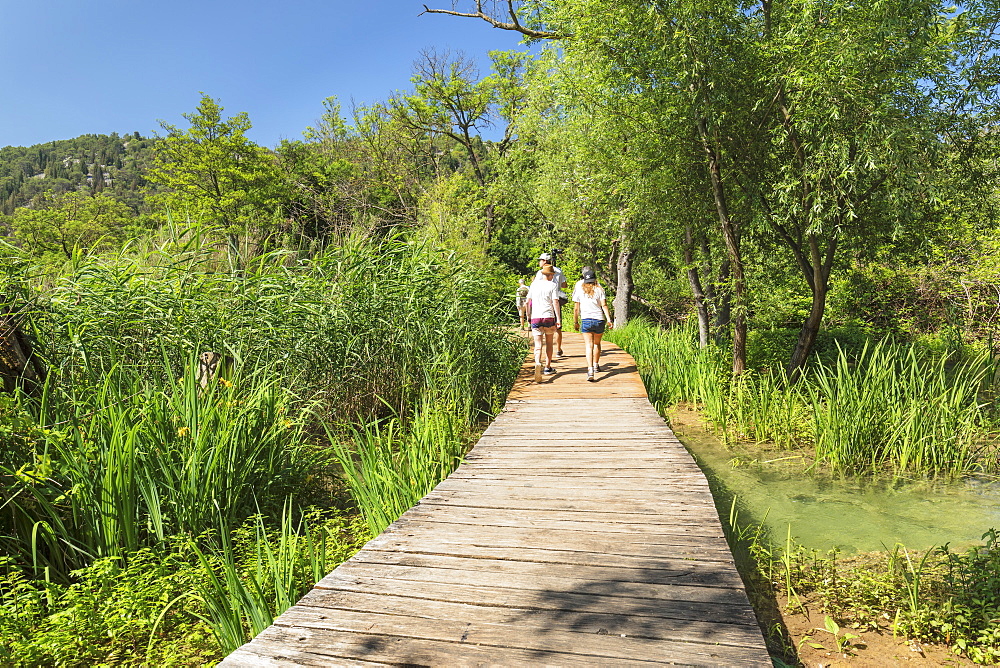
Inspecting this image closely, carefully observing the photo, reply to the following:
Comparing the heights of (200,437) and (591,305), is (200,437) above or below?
below

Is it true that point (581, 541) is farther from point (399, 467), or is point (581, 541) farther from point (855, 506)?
point (855, 506)

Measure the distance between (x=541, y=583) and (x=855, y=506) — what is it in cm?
386

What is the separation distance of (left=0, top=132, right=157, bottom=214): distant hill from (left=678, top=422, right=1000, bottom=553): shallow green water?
127 m

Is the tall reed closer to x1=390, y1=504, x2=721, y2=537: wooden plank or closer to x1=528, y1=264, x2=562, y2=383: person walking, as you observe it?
x1=390, y1=504, x2=721, y2=537: wooden plank

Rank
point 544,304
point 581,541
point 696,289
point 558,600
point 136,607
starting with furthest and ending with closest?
point 696,289
point 544,304
point 581,541
point 136,607
point 558,600

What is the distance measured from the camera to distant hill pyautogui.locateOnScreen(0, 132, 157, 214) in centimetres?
11888

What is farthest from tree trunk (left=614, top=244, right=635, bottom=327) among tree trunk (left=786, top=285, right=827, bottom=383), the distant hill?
the distant hill

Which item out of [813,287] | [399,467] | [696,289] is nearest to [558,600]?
[399,467]

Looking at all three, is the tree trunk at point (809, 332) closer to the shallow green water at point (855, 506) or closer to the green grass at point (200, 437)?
the shallow green water at point (855, 506)

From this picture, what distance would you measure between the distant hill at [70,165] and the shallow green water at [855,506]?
12655 cm

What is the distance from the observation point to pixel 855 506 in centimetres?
491

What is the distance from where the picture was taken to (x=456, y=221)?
2077 cm

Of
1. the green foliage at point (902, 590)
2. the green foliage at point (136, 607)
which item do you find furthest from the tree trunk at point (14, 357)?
the green foliage at point (902, 590)

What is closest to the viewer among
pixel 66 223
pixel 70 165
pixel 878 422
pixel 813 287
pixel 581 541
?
pixel 581 541
